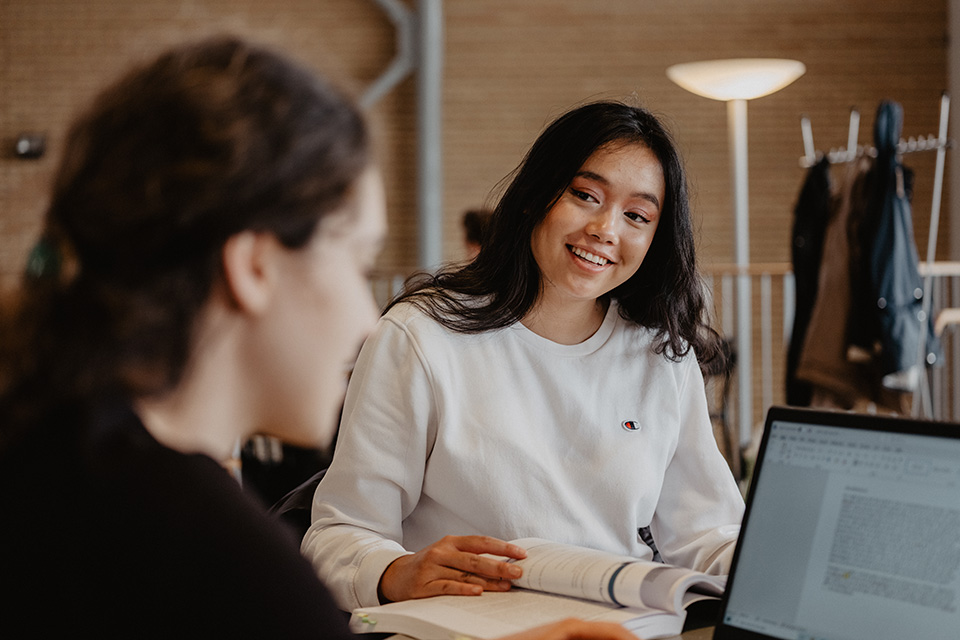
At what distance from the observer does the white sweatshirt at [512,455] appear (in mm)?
1436

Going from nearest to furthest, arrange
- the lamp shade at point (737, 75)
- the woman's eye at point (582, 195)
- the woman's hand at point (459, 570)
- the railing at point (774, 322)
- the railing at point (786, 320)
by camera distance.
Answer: the woman's hand at point (459, 570) → the woman's eye at point (582, 195) → the lamp shade at point (737, 75) → the railing at point (786, 320) → the railing at point (774, 322)

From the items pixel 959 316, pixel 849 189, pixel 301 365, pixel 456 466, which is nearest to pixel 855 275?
pixel 849 189

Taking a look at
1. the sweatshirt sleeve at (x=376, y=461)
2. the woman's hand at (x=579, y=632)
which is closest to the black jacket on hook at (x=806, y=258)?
the sweatshirt sleeve at (x=376, y=461)

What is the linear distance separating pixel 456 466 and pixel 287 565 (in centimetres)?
78

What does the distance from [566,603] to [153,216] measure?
2.38 feet

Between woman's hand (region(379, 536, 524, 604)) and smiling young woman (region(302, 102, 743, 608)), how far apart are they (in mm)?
39

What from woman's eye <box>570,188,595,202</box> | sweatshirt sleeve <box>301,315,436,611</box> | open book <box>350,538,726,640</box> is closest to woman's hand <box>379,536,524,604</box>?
open book <box>350,538,726,640</box>

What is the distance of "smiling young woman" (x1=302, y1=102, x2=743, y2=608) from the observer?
145 cm

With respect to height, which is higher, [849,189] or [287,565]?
[849,189]

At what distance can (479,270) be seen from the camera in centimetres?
169

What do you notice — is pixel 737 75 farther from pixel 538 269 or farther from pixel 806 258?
pixel 538 269

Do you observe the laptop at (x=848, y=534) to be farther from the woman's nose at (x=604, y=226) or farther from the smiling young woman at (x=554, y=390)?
the woman's nose at (x=604, y=226)

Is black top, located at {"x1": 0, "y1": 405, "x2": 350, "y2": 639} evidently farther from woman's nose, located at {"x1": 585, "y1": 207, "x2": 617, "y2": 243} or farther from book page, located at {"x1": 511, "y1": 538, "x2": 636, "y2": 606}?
woman's nose, located at {"x1": 585, "y1": 207, "x2": 617, "y2": 243}

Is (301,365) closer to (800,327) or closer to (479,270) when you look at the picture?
(479,270)
